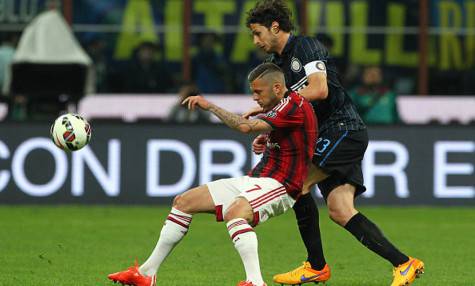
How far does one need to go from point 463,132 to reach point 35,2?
7.55 metres

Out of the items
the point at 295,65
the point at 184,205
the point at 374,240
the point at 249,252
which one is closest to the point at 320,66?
the point at 295,65

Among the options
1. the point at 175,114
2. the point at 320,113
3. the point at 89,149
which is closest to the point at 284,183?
the point at 320,113

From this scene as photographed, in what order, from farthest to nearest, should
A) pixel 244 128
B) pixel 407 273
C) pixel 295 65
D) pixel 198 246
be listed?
pixel 198 246 → pixel 295 65 → pixel 407 273 → pixel 244 128

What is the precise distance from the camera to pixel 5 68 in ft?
64.2

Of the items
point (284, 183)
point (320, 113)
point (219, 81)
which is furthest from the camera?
point (219, 81)

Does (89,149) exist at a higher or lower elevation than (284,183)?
lower

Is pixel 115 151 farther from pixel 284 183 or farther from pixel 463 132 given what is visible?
pixel 284 183

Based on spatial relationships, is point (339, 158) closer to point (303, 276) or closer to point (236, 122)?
point (303, 276)

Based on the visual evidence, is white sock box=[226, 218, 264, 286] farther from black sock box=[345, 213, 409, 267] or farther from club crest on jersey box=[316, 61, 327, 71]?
club crest on jersey box=[316, 61, 327, 71]

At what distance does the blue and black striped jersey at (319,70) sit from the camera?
30.0 feet

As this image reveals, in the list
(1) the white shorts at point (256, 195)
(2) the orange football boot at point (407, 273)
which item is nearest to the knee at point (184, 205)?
(1) the white shorts at point (256, 195)

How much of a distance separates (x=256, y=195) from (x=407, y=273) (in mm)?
1249

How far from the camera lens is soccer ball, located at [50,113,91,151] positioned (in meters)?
9.74

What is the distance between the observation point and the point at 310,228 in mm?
9578
